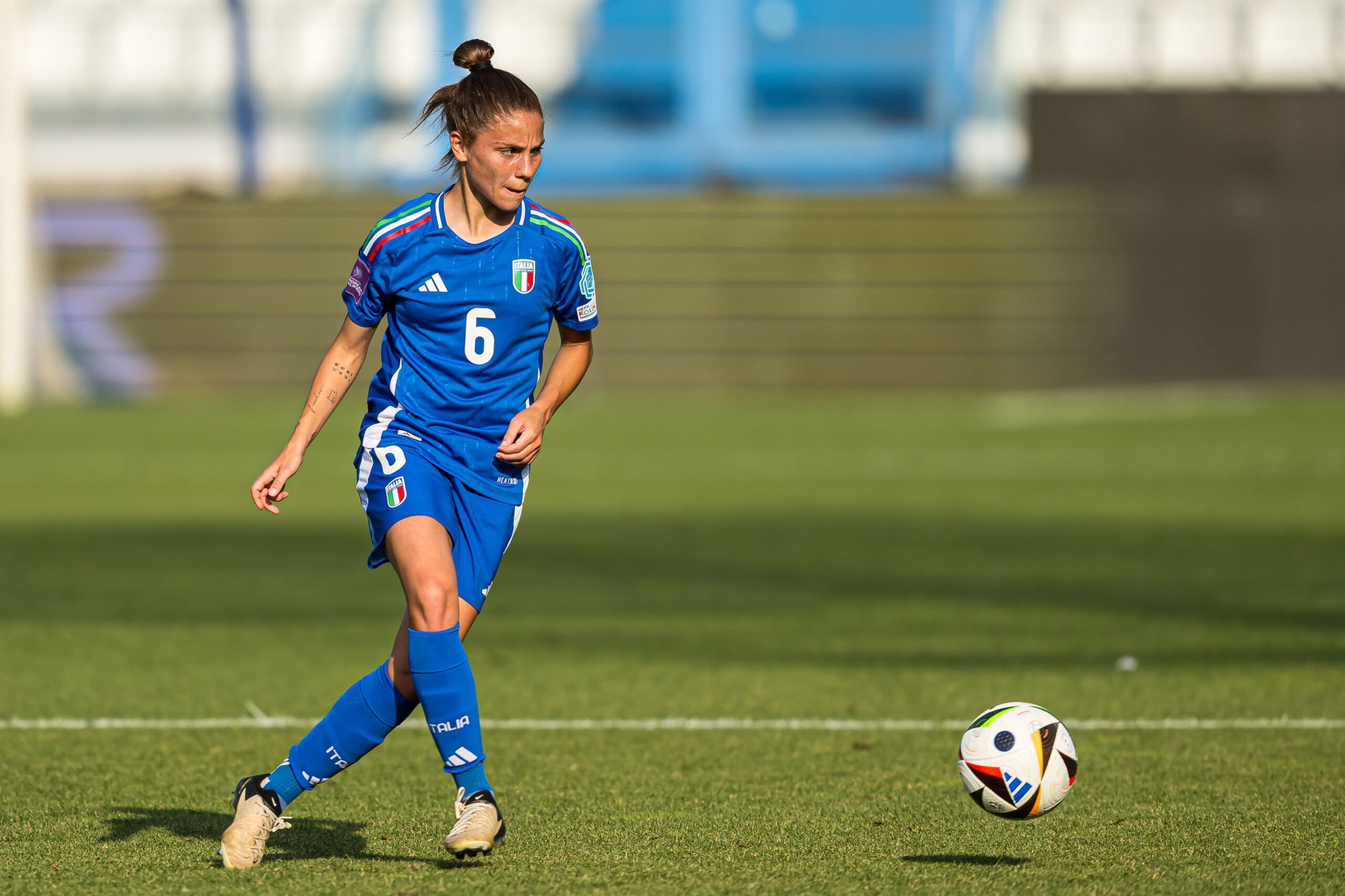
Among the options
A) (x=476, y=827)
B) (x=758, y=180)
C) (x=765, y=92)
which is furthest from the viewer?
(x=765, y=92)

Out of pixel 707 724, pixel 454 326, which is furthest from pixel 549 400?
pixel 707 724

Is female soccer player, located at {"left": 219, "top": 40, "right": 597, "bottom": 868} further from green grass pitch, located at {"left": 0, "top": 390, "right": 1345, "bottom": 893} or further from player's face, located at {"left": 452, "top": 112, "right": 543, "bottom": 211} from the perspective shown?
green grass pitch, located at {"left": 0, "top": 390, "right": 1345, "bottom": 893}

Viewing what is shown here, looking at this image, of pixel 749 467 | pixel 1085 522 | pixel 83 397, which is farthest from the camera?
pixel 83 397

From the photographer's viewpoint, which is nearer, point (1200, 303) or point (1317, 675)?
point (1317, 675)

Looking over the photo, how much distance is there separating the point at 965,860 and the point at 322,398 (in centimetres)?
188

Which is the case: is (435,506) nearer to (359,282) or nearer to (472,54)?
(359,282)

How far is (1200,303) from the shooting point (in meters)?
23.7

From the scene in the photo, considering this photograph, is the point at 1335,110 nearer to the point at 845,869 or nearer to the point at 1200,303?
the point at 1200,303

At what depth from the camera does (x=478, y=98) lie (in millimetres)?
4445

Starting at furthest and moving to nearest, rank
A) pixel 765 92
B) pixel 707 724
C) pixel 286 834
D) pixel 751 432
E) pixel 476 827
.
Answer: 1. pixel 765 92
2. pixel 751 432
3. pixel 707 724
4. pixel 286 834
5. pixel 476 827

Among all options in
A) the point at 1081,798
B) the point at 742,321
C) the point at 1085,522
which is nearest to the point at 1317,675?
the point at 1081,798

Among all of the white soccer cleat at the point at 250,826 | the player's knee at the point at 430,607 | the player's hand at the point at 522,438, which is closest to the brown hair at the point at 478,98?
the player's hand at the point at 522,438

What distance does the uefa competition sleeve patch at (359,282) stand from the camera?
14.9 feet

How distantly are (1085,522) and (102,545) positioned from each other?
240 inches
